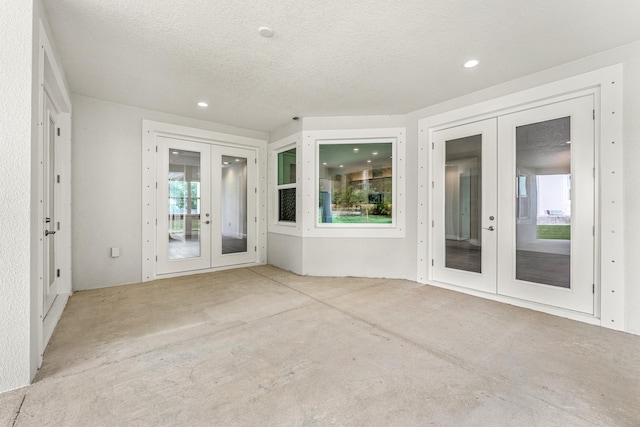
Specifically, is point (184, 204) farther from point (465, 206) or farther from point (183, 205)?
point (465, 206)

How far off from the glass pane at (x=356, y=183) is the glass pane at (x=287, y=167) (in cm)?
59

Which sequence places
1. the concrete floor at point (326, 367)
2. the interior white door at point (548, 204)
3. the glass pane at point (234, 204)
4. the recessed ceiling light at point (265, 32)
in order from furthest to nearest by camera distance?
1. the glass pane at point (234, 204)
2. the interior white door at point (548, 204)
3. the recessed ceiling light at point (265, 32)
4. the concrete floor at point (326, 367)

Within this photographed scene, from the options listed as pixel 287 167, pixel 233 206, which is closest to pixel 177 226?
pixel 233 206

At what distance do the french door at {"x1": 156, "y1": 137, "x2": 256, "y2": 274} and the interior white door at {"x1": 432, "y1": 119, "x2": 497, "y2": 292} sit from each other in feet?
11.6

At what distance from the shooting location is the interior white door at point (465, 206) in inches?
141

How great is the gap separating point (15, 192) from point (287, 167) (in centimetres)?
384

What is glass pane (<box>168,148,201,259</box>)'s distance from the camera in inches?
184

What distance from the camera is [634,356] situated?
220 centimetres

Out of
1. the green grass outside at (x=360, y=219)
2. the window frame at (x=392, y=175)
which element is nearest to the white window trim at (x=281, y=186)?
the window frame at (x=392, y=175)

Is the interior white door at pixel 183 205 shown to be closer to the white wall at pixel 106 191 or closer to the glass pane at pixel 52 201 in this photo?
the white wall at pixel 106 191

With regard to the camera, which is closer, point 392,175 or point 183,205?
point 392,175

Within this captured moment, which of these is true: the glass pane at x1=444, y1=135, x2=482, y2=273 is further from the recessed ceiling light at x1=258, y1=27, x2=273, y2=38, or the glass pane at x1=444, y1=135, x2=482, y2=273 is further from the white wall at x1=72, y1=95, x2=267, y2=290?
the white wall at x1=72, y1=95, x2=267, y2=290

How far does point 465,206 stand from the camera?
3.85m

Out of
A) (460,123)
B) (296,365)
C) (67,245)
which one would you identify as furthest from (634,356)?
(67,245)
